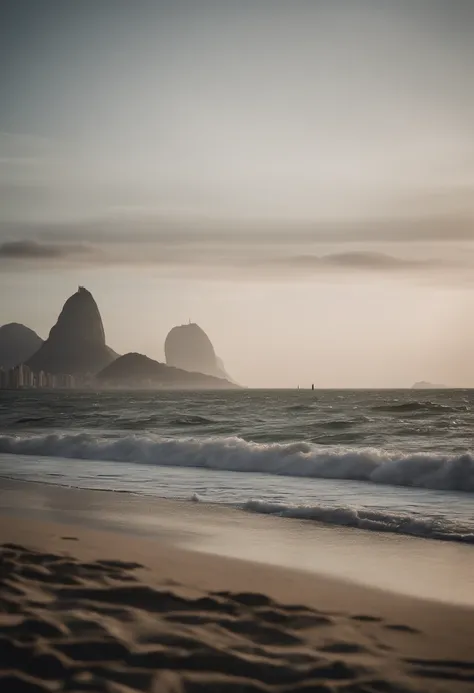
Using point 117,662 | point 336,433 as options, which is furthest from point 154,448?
point 117,662

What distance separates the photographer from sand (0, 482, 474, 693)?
12.6 ft

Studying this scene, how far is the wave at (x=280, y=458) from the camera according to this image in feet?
47.2

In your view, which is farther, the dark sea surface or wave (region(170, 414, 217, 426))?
wave (region(170, 414, 217, 426))

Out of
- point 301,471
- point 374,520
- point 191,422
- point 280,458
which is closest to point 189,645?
point 374,520

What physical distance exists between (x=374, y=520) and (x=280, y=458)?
8.72 metres

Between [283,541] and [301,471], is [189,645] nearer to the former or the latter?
[283,541]

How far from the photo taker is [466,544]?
7832 millimetres

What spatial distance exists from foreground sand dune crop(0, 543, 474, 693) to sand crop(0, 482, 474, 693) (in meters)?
0.01

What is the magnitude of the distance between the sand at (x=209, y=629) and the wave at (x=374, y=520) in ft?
8.78

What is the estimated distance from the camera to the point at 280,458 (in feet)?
→ 58.3

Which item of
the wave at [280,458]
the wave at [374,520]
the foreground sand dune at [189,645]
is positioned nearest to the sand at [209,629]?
the foreground sand dune at [189,645]

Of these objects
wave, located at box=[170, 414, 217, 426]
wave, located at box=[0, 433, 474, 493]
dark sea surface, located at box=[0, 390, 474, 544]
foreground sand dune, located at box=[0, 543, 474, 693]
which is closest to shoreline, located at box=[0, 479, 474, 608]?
dark sea surface, located at box=[0, 390, 474, 544]

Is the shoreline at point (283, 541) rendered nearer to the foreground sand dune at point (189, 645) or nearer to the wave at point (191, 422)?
the foreground sand dune at point (189, 645)

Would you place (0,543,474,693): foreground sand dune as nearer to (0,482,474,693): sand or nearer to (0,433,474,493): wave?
(0,482,474,693): sand
